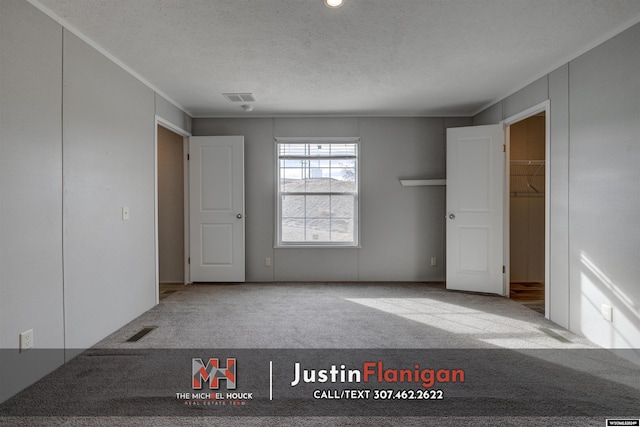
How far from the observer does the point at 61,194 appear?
2547 mm

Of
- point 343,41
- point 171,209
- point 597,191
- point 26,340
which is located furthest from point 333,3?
point 171,209

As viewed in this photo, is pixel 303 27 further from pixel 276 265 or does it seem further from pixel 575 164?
pixel 276 265

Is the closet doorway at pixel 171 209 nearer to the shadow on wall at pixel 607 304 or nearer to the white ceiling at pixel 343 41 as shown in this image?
the white ceiling at pixel 343 41

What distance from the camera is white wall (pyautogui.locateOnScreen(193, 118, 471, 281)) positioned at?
209 inches

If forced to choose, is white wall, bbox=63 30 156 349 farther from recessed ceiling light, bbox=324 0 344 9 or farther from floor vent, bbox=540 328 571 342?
floor vent, bbox=540 328 571 342

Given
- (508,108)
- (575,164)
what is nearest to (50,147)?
(575,164)

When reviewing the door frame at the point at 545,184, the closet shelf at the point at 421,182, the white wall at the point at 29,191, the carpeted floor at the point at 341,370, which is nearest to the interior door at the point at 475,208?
the door frame at the point at 545,184

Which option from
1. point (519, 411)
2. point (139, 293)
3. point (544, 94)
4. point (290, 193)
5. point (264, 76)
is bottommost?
point (519, 411)

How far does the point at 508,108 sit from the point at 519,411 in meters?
3.55

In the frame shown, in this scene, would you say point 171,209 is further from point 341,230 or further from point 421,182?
point 421,182

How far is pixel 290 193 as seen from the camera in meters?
5.32

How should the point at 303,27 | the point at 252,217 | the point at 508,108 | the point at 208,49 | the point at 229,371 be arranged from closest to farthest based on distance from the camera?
the point at 229,371 < the point at 303,27 < the point at 208,49 < the point at 508,108 < the point at 252,217

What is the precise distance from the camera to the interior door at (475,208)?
4496 mm

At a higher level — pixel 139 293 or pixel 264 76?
pixel 264 76
